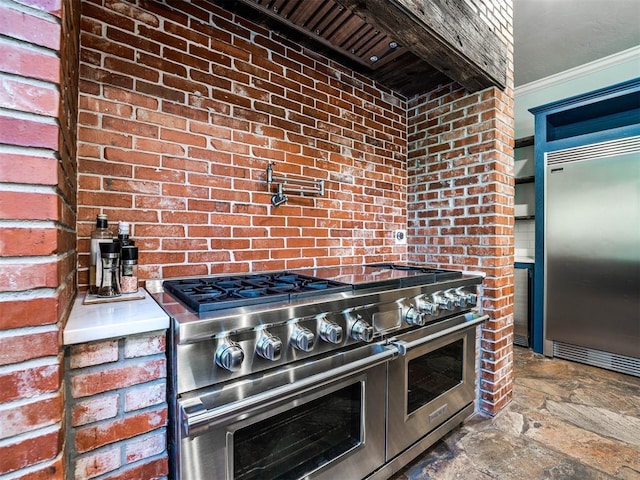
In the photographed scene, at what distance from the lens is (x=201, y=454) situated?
2.98 ft

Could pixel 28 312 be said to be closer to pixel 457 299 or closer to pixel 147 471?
pixel 147 471

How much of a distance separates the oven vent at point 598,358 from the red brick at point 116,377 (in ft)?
11.8

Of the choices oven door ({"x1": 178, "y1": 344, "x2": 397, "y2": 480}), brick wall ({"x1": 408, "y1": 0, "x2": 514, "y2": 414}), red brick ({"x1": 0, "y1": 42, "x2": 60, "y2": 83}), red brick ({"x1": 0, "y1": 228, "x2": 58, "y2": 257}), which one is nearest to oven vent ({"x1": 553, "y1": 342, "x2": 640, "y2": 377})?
brick wall ({"x1": 408, "y1": 0, "x2": 514, "y2": 414})

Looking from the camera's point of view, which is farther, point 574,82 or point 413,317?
point 574,82

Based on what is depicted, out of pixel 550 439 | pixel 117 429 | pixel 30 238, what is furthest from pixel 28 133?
pixel 550 439

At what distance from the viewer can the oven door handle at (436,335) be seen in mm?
1438

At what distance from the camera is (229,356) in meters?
0.91

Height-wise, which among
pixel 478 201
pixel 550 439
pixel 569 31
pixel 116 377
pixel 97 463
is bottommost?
pixel 550 439

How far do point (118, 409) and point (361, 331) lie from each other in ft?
2.68

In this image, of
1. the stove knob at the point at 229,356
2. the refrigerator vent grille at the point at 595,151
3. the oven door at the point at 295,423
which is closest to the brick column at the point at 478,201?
the oven door at the point at 295,423

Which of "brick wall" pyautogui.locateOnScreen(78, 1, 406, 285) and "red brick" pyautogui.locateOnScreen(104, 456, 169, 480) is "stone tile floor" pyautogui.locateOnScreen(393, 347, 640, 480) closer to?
"red brick" pyautogui.locateOnScreen(104, 456, 169, 480)

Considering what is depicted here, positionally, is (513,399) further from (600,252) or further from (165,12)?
(165,12)

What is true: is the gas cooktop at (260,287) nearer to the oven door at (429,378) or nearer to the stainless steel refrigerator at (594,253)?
the oven door at (429,378)

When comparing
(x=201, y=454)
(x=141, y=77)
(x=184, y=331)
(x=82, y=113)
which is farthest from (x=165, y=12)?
(x=201, y=454)
